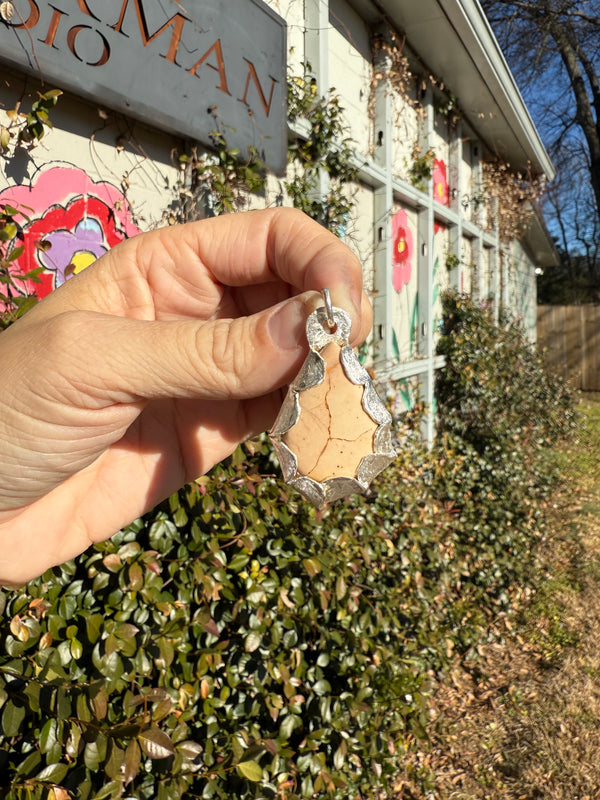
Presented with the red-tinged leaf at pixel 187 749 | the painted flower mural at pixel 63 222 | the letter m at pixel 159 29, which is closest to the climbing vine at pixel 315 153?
the letter m at pixel 159 29

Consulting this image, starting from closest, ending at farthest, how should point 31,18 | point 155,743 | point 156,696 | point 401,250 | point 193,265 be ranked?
point 193,265
point 155,743
point 156,696
point 31,18
point 401,250

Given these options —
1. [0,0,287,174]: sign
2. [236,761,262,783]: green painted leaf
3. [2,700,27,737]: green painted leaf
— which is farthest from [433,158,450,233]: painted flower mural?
[2,700,27,737]: green painted leaf

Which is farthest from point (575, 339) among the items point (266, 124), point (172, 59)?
point (172, 59)

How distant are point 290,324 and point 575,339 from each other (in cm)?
1625

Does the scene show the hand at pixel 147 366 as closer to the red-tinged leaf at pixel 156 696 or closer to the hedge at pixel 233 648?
the hedge at pixel 233 648

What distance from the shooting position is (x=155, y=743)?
155 cm

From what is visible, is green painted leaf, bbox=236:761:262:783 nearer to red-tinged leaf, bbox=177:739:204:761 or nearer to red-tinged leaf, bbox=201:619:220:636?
red-tinged leaf, bbox=177:739:204:761

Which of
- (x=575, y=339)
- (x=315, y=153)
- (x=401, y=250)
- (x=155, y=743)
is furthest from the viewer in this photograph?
(x=575, y=339)

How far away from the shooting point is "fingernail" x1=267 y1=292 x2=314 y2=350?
40.2 inches

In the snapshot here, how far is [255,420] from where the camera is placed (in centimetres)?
151

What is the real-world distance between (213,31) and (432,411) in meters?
4.21

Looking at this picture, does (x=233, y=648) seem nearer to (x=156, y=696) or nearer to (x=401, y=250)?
(x=156, y=696)

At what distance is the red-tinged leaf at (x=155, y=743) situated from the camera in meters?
1.54

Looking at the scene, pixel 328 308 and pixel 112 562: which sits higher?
pixel 328 308
